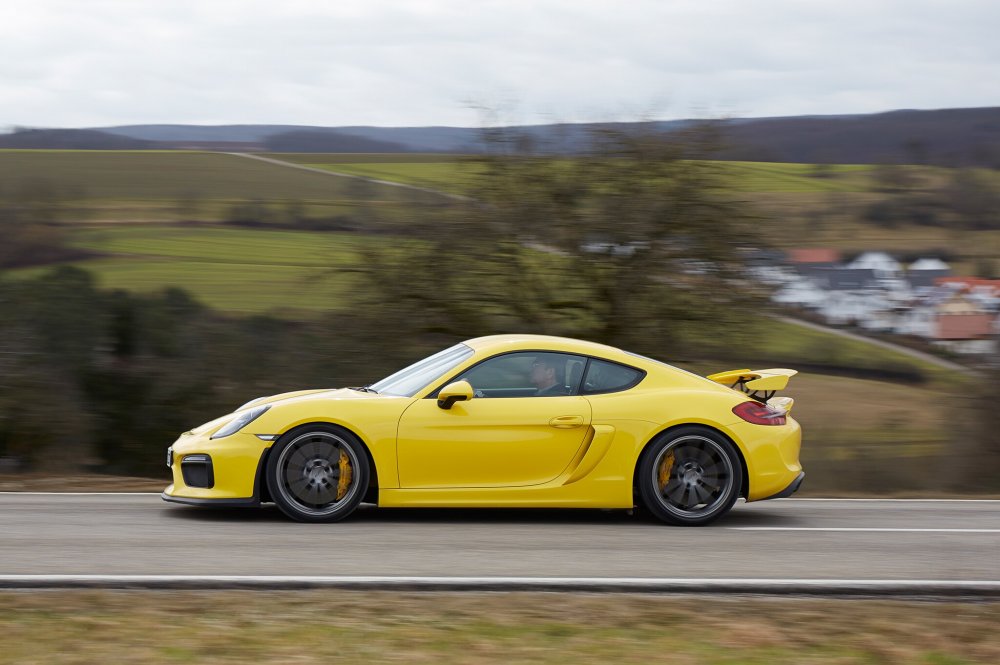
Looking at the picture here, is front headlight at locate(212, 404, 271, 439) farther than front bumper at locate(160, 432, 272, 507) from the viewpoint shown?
Yes

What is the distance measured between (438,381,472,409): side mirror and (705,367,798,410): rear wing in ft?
7.12

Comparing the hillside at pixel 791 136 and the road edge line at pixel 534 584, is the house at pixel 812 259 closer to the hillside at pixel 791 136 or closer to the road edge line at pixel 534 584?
the hillside at pixel 791 136

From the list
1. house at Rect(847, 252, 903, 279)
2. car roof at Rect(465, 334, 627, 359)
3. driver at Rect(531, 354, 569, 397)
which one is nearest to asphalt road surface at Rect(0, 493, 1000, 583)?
driver at Rect(531, 354, 569, 397)

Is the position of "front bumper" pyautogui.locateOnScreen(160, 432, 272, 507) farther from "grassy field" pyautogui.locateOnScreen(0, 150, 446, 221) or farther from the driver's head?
"grassy field" pyautogui.locateOnScreen(0, 150, 446, 221)

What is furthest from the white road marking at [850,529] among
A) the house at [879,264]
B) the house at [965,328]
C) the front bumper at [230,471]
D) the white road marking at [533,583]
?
the house at [879,264]

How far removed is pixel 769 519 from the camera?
8414 mm

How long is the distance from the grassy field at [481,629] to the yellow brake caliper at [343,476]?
6.58 ft

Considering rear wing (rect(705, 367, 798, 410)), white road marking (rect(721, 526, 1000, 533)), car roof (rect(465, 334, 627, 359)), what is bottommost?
white road marking (rect(721, 526, 1000, 533))

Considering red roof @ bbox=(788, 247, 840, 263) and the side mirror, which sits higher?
red roof @ bbox=(788, 247, 840, 263)

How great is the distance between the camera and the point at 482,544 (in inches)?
272

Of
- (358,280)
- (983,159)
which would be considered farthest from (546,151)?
(983,159)

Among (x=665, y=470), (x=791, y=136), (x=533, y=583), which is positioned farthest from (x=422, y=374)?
(x=791, y=136)

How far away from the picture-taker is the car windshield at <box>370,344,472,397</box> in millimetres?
7883

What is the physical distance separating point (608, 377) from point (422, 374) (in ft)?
4.41
